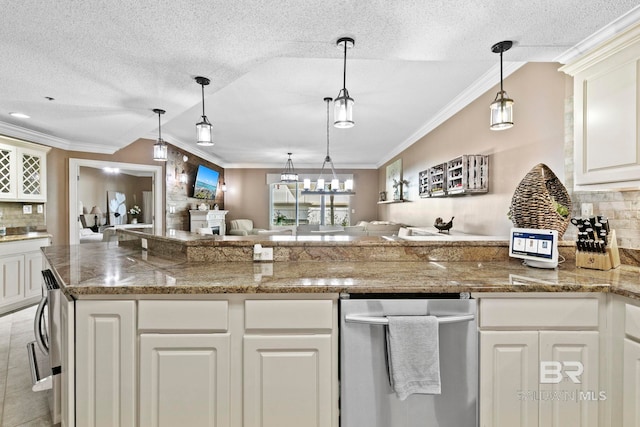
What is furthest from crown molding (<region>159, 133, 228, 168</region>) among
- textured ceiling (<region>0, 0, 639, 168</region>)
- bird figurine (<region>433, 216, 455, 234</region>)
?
bird figurine (<region>433, 216, 455, 234</region>)

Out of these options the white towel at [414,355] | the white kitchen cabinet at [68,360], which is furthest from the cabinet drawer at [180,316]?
the white towel at [414,355]

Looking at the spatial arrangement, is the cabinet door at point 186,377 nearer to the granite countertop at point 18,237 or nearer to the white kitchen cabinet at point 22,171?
the granite countertop at point 18,237

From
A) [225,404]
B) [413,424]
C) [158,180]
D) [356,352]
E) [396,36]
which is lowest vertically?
[413,424]

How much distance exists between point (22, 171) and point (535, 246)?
5.41 m

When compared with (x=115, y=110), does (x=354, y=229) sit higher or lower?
lower

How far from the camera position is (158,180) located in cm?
537

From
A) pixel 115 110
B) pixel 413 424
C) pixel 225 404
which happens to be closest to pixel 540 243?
pixel 413 424

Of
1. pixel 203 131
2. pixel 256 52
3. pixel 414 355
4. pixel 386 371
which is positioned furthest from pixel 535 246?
pixel 203 131

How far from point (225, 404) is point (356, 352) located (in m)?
0.61

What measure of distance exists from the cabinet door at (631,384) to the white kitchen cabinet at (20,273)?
5266 mm

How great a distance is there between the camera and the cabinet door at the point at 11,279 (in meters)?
3.51

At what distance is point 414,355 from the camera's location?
4.34 ft

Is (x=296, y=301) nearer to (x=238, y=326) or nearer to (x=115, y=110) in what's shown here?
(x=238, y=326)

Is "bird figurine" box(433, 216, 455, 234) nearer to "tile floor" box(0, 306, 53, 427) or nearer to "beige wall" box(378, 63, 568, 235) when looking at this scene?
"beige wall" box(378, 63, 568, 235)
